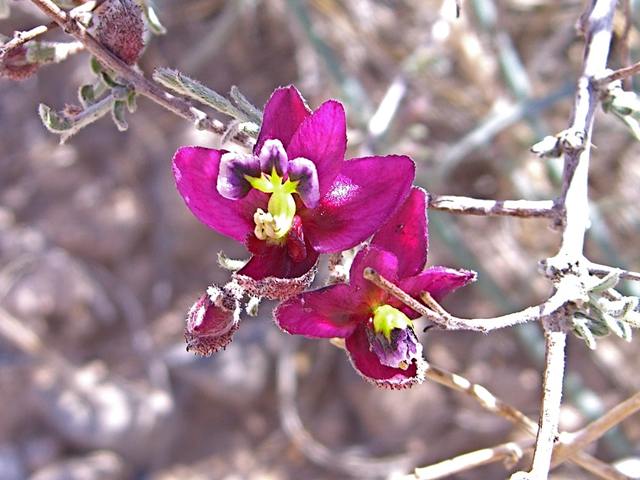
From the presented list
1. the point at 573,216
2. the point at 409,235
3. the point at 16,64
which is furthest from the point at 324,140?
the point at 16,64

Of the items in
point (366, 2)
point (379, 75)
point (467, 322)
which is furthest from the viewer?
point (379, 75)

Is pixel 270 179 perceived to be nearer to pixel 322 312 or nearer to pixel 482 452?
pixel 322 312

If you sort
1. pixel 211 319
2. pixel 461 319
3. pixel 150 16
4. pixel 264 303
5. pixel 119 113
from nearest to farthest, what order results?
pixel 461 319 < pixel 211 319 < pixel 119 113 < pixel 150 16 < pixel 264 303

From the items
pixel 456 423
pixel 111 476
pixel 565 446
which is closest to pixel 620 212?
pixel 456 423

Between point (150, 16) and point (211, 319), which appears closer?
point (211, 319)

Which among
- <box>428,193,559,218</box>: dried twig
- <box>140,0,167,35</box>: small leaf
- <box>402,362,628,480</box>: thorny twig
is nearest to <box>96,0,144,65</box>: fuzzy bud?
<box>140,0,167,35</box>: small leaf

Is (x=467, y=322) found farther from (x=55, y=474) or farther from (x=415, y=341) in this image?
(x=55, y=474)

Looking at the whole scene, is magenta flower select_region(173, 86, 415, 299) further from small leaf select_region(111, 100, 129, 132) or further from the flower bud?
small leaf select_region(111, 100, 129, 132)
